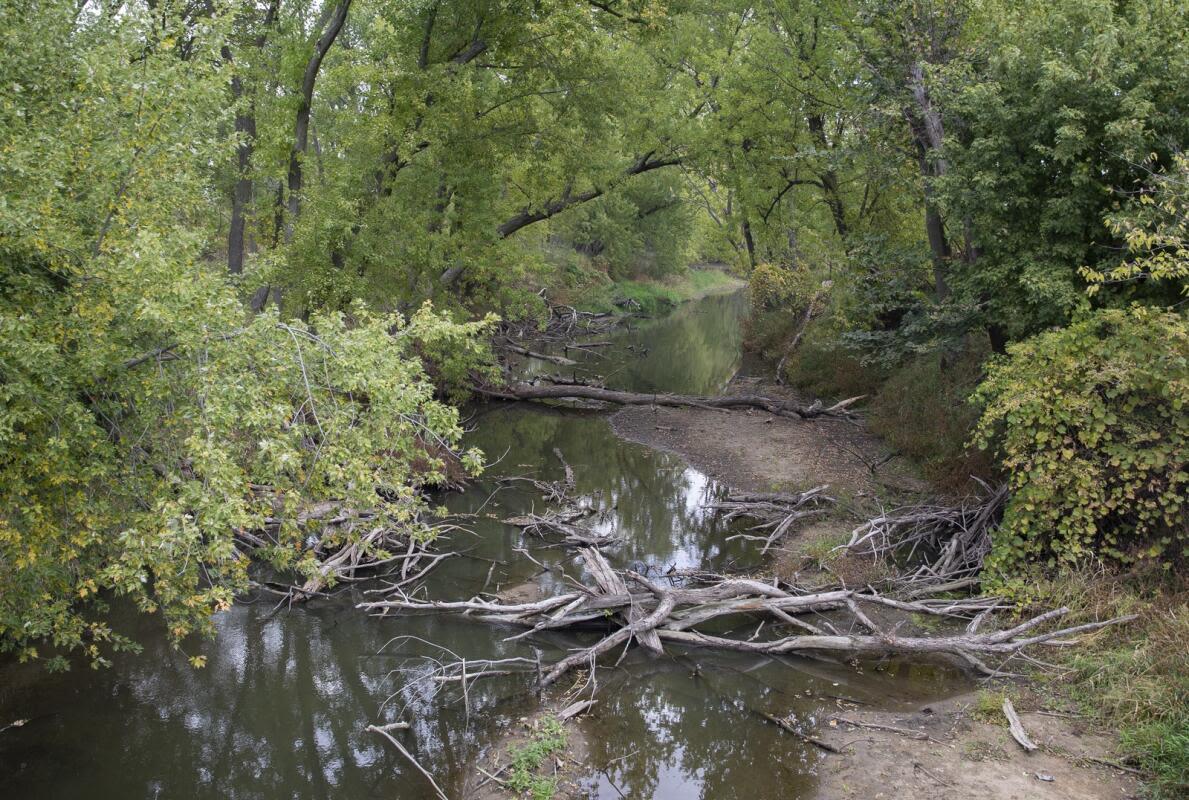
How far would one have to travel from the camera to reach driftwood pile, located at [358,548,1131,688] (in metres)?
9.00

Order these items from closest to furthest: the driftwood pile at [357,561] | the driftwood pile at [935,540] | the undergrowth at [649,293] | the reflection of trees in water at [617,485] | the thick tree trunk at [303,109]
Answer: the driftwood pile at [935,540] → the driftwood pile at [357,561] → the reflection of trees in water at [617,485] → the thick tree trunk at [303,109] → the undergrowth at [649,293]

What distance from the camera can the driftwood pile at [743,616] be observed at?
354 inches

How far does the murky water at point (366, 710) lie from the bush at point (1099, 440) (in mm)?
2312

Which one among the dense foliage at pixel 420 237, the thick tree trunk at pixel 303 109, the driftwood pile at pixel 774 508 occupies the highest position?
the thick tree trunk at pixel 303 109

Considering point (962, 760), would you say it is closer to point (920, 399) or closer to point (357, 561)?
point (357, 561)

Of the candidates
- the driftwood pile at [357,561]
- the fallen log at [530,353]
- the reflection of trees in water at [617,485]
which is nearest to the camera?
the driftwood pile at [357,561]

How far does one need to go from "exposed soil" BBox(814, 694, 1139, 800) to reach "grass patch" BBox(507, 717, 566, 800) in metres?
2.42

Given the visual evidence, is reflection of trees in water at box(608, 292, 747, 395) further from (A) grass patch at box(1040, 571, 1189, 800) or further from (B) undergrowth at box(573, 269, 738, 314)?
(A) grass patch at box(1040, 571, 1189, 800)

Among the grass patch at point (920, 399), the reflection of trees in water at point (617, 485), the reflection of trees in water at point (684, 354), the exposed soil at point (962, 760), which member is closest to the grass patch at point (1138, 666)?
the exposed soil at point (962, 760)

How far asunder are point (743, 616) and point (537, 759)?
13.2 feet

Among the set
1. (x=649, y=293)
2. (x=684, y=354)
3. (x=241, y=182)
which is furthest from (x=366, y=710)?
(x=649, y=293)

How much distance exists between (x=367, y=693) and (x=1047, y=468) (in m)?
8.21

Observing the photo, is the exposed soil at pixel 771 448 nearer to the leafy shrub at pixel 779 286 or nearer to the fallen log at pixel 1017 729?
the leafy shrub at pixel 779 286

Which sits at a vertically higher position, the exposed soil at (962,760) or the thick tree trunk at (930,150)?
the thick tree trunk at (930,150)
